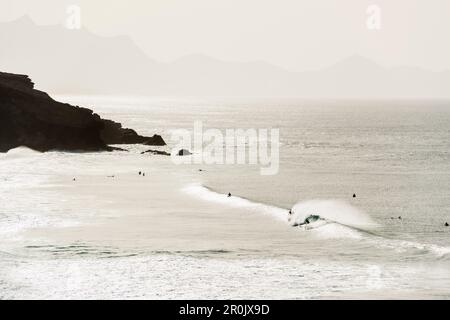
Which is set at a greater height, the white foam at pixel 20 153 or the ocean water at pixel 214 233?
the white foam at pixel 20 153

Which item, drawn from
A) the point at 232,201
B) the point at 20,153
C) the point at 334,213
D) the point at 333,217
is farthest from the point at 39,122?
the point at 333,217

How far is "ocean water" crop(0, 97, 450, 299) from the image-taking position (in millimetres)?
33906

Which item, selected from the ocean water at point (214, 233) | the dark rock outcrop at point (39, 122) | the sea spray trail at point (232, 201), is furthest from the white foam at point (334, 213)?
the dark rock outcrop at point (39, 122)

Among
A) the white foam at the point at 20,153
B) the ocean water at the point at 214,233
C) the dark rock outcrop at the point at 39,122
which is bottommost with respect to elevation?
the ocean water at the point at 214,233

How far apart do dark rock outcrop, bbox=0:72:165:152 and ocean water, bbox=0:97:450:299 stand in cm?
1255

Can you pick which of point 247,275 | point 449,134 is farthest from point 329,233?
point 449,134

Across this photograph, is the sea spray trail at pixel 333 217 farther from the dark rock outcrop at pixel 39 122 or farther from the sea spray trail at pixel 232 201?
the dark rock outcrop at pixel 39 122

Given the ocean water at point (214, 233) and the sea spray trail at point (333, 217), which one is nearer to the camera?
the ocean water at point (214, 233)

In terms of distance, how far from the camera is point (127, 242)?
1725 inches

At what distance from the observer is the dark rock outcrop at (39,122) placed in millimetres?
110250

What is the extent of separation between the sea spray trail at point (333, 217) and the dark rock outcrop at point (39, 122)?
45590mm
